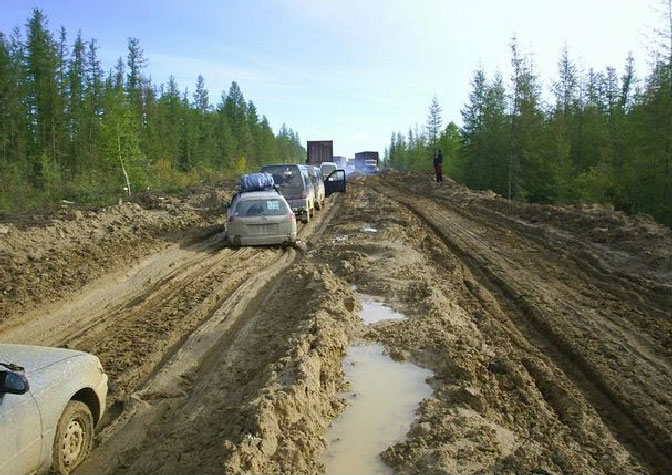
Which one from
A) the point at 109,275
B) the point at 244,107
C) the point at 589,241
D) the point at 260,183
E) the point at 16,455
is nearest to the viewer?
the point at 16,455

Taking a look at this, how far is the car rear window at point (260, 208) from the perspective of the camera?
1427 centimetres

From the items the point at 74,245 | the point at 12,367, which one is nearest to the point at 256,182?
the point at 74,245

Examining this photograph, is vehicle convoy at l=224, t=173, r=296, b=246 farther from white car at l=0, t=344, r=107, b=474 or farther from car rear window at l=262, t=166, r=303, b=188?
white car at l=0, t=344, r=107, b=474

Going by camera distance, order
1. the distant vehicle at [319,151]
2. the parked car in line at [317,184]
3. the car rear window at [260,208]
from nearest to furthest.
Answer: the car rear window at [260,208]
the parked car in line at [317,184]
the distant vehicle at [319,151]

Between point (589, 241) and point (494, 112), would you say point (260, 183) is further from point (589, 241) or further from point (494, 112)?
point (494, 112)

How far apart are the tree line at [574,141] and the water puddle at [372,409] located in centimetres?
2015

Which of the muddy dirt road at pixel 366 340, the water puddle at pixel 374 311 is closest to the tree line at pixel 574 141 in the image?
the muddy dirt road at pixel 366 340

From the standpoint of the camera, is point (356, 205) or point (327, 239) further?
point (356, 205)

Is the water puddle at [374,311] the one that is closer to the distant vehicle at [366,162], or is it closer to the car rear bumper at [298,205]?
the car rear bumper at [298,205]

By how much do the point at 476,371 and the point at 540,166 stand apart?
98.4 ft

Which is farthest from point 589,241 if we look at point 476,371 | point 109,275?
point 109,275

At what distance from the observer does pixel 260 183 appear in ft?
58.1

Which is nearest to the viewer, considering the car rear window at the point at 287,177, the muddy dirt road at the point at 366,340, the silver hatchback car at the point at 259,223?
the muddy dirt road at the point at 366,340

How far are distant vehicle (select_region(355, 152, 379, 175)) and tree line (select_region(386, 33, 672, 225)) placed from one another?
20.9m
